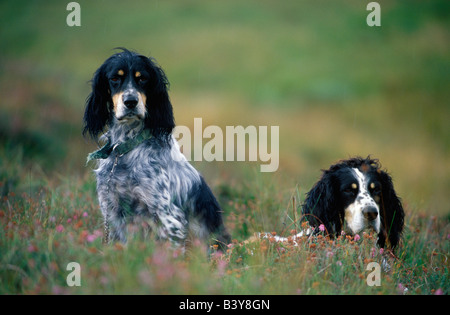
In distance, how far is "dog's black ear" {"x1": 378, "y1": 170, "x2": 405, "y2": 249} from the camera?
4871 millimetres

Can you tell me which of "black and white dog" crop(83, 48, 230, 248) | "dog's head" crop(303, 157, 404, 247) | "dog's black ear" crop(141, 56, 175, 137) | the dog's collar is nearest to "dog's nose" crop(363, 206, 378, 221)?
"dog's head" crop(303, 157, 404, 247)

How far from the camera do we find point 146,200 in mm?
4414

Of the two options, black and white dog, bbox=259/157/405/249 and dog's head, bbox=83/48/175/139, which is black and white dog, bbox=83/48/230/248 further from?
black and white dog, bbox=259/157/405/249

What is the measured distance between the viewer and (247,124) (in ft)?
40.4

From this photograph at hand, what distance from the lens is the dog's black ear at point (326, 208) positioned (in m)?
4.79

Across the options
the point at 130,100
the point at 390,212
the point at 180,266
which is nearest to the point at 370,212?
the point at 390,212

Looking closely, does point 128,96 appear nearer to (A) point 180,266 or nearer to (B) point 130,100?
(B) point 130,100

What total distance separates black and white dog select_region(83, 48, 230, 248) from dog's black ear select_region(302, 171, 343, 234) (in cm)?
96

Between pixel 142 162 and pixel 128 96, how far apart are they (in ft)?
2.05

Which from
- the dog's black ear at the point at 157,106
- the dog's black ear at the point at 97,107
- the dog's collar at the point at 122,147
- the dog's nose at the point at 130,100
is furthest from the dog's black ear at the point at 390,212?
the dog's black ear at the point at 97,107

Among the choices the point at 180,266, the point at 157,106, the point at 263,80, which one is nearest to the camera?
the point at 180,266
